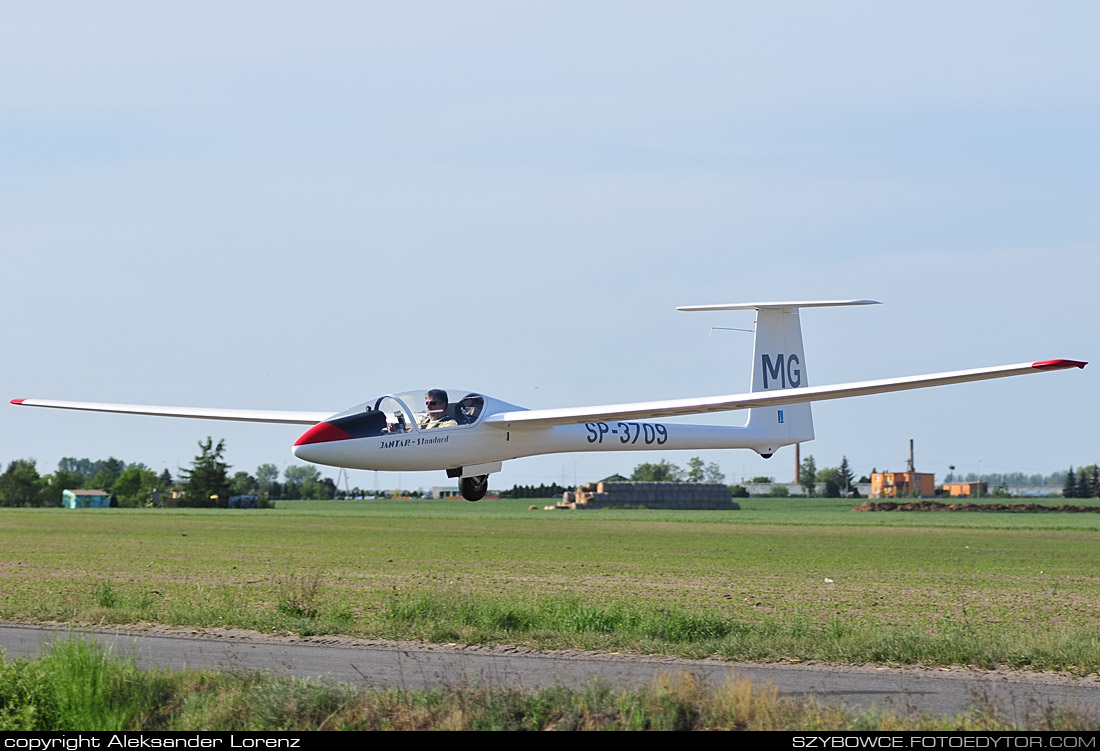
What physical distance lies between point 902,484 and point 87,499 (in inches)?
4785

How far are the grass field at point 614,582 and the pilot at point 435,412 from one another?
1451cm

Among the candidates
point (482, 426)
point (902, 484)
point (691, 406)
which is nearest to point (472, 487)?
point (482, 426)

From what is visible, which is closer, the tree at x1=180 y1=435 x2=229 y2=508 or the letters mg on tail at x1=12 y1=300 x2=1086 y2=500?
the letters mg on tail at x1=12 y1=300 x2=1086 y2=500

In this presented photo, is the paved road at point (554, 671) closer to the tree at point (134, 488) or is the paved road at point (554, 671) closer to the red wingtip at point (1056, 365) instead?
the red wingtip at point (1056, 365)

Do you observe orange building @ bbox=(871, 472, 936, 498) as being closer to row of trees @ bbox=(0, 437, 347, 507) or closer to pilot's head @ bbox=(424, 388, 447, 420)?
row of trees @ bbox=(0, 437, 347, 507)

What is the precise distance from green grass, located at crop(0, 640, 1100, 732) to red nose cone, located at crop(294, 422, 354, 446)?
4.28 m

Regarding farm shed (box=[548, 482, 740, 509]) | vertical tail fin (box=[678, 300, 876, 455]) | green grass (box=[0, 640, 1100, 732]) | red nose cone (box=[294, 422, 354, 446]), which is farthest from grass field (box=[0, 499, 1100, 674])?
farm shed (box=[548, 482, 740, 509])

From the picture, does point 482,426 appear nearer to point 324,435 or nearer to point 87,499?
point 324,435

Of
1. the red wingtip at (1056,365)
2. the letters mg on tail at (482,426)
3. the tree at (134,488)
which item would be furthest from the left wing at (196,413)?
the tree at (134,488)

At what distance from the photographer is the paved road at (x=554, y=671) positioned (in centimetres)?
2238

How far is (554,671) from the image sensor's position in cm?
2470

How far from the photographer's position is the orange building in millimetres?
188125

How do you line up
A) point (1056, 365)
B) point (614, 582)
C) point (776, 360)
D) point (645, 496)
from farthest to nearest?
point (645, 496), point (614, 582), point (776, 360), point (1056, 365)

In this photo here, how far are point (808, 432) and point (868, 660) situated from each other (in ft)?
21.5
